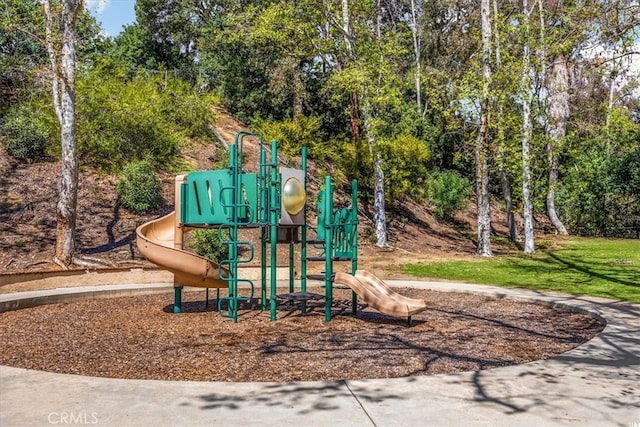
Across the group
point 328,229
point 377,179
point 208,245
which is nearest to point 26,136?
point 208,245

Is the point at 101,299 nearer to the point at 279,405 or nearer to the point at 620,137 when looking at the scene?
the point at 279,405

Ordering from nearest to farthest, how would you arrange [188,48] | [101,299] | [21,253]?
[101,299], [21,253], [188,48]

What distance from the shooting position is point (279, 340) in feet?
23.5

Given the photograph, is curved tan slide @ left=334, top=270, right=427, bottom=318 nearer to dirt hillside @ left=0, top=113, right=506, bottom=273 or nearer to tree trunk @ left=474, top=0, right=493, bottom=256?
dirt hillside @ left=0, top=113, right=506, bottom=273

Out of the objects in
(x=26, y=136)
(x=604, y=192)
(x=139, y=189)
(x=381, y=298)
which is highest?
(x=26, y=136)

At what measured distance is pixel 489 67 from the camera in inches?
779

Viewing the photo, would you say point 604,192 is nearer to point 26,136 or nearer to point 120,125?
point 120,125

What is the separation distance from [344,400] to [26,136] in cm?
1856

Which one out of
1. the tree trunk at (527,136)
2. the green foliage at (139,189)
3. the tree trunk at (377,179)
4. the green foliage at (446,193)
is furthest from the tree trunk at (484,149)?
the green foliage at (139,189)

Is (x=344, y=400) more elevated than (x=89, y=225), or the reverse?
(x=89, y=225)

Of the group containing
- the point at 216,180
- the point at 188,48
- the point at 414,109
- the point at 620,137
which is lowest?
the point at 216,180

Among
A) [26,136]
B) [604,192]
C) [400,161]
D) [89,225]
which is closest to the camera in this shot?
[89,225]

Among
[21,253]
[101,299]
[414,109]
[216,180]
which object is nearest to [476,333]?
[216,180]

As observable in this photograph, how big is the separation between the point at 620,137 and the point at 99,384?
3162 centimetres
